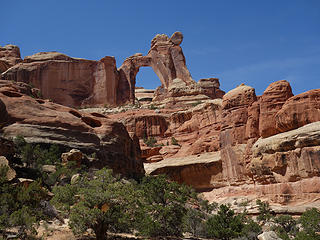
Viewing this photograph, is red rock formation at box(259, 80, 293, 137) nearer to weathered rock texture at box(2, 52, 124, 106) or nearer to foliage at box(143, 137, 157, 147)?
foliage at box(143, 137, 157, 147)

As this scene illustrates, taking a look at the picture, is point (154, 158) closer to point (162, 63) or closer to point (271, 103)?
point (271, 103)

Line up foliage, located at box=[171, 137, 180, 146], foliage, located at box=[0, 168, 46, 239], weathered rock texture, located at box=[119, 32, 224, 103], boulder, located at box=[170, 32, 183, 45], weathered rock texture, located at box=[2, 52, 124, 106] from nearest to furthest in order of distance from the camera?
foliage, located at box=[0, 168, 46, 239]
foliage, located at box=[171, 137, 180, 146]
weathered rock texture, located at box=[2, 52, 124, 106]
weathered rock texture, located at box=[119, 32, 224, 103]
boulder, located at box=[170, 32, 183, 45]

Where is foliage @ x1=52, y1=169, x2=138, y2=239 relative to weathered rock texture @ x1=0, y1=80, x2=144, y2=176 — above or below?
below

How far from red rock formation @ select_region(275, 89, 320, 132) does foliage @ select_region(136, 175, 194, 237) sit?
15.7 metres

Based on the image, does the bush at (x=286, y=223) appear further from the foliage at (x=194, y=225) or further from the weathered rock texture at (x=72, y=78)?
the weathered rock texture at (x=72, y=78)

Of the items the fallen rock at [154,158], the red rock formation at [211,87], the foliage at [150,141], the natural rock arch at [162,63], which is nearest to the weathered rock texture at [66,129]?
the fallen rock at [154,158]

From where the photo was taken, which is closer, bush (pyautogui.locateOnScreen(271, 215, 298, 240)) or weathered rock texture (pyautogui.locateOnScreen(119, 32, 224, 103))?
bush (pyautogui.locateOnScreen(271, 215, 298, 240))

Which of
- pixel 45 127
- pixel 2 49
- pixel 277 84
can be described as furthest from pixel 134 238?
pixel 2 49

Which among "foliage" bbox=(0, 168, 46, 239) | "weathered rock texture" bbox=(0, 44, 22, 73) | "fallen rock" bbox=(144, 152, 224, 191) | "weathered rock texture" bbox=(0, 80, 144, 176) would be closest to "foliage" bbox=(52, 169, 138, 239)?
"foliage" bbox=(0, 168, 46, 239)

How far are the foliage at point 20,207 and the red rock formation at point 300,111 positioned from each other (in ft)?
76.5

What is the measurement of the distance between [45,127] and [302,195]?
20.6 m

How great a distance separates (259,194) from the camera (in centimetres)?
3550

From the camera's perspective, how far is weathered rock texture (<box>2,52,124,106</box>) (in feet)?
244

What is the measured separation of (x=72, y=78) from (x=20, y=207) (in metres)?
62.3
